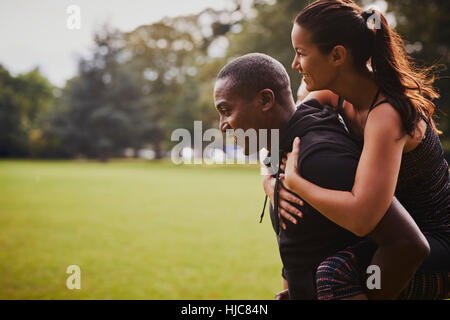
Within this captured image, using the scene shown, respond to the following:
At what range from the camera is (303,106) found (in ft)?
6.22

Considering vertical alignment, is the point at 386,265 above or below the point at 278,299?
above

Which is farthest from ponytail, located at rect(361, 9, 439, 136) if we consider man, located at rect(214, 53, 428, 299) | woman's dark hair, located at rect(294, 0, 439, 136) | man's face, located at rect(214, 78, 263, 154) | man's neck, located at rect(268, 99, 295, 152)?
man's face, located at rect(214, 78, 263, 154)

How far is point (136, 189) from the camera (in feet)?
57.7

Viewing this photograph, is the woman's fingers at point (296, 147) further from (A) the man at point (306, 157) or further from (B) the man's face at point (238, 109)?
(B) the man's face at point (238, 109)

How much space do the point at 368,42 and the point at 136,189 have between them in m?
16.6

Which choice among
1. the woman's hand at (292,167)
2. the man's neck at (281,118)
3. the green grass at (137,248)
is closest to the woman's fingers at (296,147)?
the woman's hand at (292,167)

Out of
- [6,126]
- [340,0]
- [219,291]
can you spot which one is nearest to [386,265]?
[340,0]

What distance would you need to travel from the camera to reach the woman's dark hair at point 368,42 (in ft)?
5.41

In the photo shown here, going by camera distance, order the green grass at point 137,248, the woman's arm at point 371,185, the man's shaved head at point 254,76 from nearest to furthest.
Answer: the woman's arm at point 371,185 < the man's shaved head at point 254,76 < the green grass at point 137,248

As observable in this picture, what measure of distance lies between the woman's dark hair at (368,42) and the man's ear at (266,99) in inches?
11.3

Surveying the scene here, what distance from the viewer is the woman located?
1.50 meters

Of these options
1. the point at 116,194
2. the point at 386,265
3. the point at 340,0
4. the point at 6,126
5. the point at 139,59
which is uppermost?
the point at 139,59
